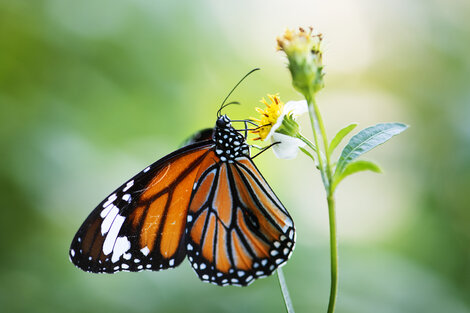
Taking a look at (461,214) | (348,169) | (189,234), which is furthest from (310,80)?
(461,214)

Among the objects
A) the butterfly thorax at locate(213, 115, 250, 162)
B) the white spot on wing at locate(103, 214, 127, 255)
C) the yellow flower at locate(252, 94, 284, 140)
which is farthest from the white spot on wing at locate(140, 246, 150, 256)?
the yellow flower at locate(252, 94, 284, 140)

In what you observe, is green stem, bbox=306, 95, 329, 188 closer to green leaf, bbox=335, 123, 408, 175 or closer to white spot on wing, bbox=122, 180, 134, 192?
green leaf, bbox=335, 123, 408, 175

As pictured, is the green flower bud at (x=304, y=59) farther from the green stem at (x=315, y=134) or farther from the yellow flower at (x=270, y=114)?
the yellow flower at (x=270, y=114)

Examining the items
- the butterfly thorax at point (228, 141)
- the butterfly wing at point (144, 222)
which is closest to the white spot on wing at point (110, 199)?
the butterfly wing at point (144, 222)

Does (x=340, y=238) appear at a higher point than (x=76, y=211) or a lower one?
lower

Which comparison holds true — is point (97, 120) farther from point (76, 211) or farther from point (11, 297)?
point (11, 297)

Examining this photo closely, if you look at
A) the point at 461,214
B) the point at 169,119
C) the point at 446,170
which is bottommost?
the point at 461,214
